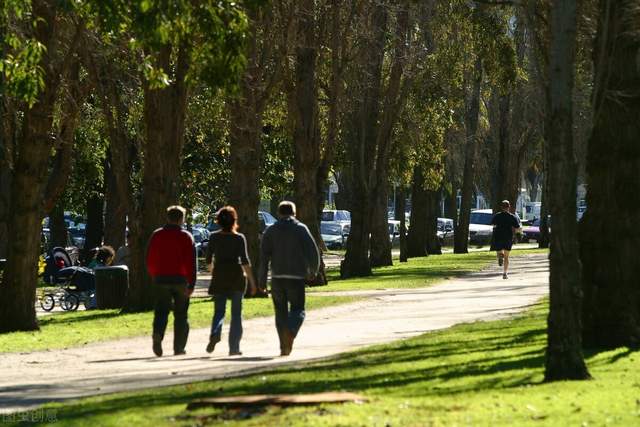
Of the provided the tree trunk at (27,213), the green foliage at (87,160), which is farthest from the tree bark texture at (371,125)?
the tree trunk at (27,213)

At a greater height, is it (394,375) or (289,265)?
(289,265)

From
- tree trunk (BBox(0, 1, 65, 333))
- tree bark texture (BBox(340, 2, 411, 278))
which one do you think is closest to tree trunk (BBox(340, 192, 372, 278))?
tree bark texture (BBox(340, 2, 411, 278))

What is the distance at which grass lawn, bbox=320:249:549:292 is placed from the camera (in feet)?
118

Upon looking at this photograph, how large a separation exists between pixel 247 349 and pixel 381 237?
30727 millimetres

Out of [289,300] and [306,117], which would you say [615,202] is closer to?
[289,300]

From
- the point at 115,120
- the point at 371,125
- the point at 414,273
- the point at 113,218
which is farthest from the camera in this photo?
the point at 113,218

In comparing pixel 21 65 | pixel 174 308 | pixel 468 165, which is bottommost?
pixel 174 308

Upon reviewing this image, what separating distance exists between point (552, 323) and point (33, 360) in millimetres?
7286

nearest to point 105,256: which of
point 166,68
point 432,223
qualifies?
point 166,68

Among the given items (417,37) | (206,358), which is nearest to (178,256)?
(206,358)

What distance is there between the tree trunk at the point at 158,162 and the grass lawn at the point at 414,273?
7295 millimetres

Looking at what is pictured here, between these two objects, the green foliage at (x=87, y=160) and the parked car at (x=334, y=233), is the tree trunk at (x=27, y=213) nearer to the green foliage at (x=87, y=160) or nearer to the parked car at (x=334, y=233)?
the green foliage at (x=87, y=160)

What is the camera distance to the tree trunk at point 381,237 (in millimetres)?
48906

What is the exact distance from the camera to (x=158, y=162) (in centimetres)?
2692
